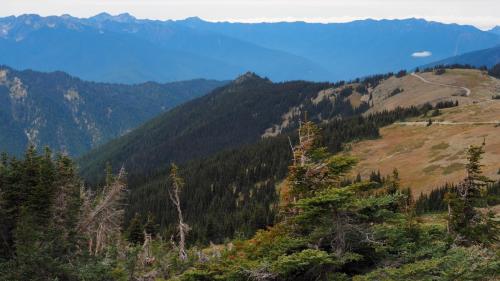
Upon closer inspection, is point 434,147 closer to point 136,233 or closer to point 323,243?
point 136,233

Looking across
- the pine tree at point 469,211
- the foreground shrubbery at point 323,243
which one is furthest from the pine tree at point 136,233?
the pine tree at point 469,211

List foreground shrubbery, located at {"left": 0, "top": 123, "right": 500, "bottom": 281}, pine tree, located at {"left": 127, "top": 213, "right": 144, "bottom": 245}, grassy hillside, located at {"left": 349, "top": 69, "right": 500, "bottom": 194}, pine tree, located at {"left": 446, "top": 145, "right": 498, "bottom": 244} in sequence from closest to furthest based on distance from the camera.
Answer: foreground shrubbery, located at {"left": 0, "top": 123, "right": 500, "bottom": 281}, pine tree, located at {"left": 446, "top": 145, "right": 498, "bottom": 244}, pine tree, located at {"left": 127, "top": 213, "right": 144, "bottom": 245}, grassy hillside, located at {"left": 349, "top": 69, "right": 500, "bottom": 194}

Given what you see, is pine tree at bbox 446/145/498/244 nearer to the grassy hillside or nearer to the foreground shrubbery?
the foreground shrubbery

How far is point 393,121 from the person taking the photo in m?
132

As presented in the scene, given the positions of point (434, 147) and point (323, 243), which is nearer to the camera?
point (323, 243)

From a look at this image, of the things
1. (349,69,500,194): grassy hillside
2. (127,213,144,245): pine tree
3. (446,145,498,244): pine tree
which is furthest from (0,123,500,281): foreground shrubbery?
(349,69,500,194): grassy hillside

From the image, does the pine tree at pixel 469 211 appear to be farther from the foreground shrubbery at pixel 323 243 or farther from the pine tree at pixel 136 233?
the pine tree at pixel 136 233

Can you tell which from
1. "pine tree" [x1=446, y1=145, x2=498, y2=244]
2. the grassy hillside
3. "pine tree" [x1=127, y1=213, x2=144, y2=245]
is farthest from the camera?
the grassy hillside

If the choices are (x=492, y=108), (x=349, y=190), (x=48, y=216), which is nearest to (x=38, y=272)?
(x=48, y=216)

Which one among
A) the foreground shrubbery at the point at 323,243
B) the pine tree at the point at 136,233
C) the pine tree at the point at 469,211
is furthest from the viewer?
the pine tree at the point at 136,233

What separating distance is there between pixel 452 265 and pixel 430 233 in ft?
19.9

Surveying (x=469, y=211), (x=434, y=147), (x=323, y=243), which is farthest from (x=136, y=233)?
(x=434, y=147)

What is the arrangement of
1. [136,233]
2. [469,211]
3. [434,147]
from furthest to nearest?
[434,147] < [136,233] < [469,211]

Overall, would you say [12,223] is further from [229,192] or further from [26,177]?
[229,192]
